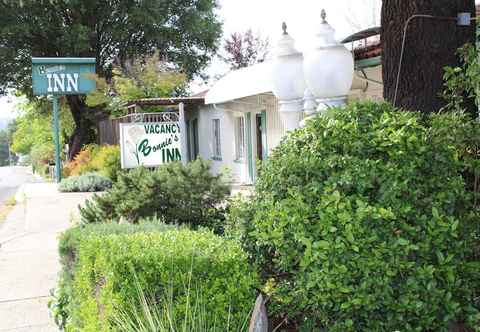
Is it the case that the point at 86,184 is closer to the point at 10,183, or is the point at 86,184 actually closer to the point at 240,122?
the point at 240,122

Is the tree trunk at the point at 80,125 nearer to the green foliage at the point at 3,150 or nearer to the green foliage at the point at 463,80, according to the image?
the green foliage at the point at 463,80

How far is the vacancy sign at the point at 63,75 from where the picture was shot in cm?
1970

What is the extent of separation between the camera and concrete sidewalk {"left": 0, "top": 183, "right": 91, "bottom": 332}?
5.82m

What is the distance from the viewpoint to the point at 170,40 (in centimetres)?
2808

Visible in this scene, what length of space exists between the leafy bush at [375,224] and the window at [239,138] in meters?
15.6

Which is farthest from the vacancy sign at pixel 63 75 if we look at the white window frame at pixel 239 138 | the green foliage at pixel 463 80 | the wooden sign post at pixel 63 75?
the green foliage at pixel 463 80

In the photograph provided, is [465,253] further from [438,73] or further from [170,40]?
[170,40]

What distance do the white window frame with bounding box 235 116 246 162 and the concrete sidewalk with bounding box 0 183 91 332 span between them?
5654 mm

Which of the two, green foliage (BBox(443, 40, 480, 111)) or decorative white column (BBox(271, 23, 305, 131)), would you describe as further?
decorative white column (BBox(271, 23, 305, 131))

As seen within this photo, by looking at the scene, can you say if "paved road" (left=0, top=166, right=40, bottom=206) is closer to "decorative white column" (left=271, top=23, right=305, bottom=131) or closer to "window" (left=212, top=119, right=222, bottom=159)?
"window" (left=212, top=119, right=222, bottom=159)

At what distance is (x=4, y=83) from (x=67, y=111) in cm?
550

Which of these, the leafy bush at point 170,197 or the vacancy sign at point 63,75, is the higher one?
the vacancy sign at point 63,75

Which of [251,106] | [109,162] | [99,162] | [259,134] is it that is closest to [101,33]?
[99,162]

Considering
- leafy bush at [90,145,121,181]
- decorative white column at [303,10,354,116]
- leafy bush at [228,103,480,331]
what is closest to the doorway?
leafy bush at [90,145,121,181]
